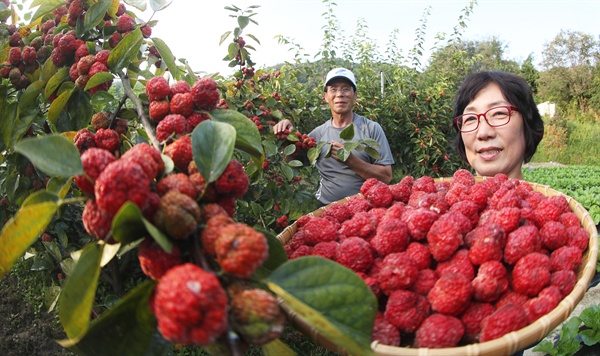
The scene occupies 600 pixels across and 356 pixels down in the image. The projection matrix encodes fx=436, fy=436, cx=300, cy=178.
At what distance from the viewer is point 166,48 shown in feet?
3.88

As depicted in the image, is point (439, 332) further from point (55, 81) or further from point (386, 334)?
point (55, 81)

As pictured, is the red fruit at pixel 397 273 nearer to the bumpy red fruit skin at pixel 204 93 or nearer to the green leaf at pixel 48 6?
the bumpy red fruit skin at pixel 204 93

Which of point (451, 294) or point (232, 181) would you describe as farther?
point (451, 294)

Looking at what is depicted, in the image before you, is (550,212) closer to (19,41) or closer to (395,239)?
(395,239)

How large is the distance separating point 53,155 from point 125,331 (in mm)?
260

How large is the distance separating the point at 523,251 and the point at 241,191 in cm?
66

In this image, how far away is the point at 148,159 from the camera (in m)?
0.61

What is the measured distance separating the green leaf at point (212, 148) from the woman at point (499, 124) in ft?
4.41

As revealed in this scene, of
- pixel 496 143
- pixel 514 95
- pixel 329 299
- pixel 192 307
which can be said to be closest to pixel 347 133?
pixel 496 143

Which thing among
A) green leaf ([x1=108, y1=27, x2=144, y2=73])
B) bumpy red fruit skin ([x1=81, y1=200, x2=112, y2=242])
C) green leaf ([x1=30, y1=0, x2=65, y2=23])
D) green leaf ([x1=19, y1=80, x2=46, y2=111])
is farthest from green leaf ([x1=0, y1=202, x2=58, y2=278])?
green leaf ([x1=30, y1=0, x2=65, y2=23])

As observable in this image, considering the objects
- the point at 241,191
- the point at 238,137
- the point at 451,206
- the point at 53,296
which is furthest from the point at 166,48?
the point at 53,296

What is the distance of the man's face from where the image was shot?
3072mm

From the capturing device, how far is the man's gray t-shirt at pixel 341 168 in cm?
291

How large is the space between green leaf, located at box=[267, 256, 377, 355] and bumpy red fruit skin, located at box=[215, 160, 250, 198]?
6.3 inches
